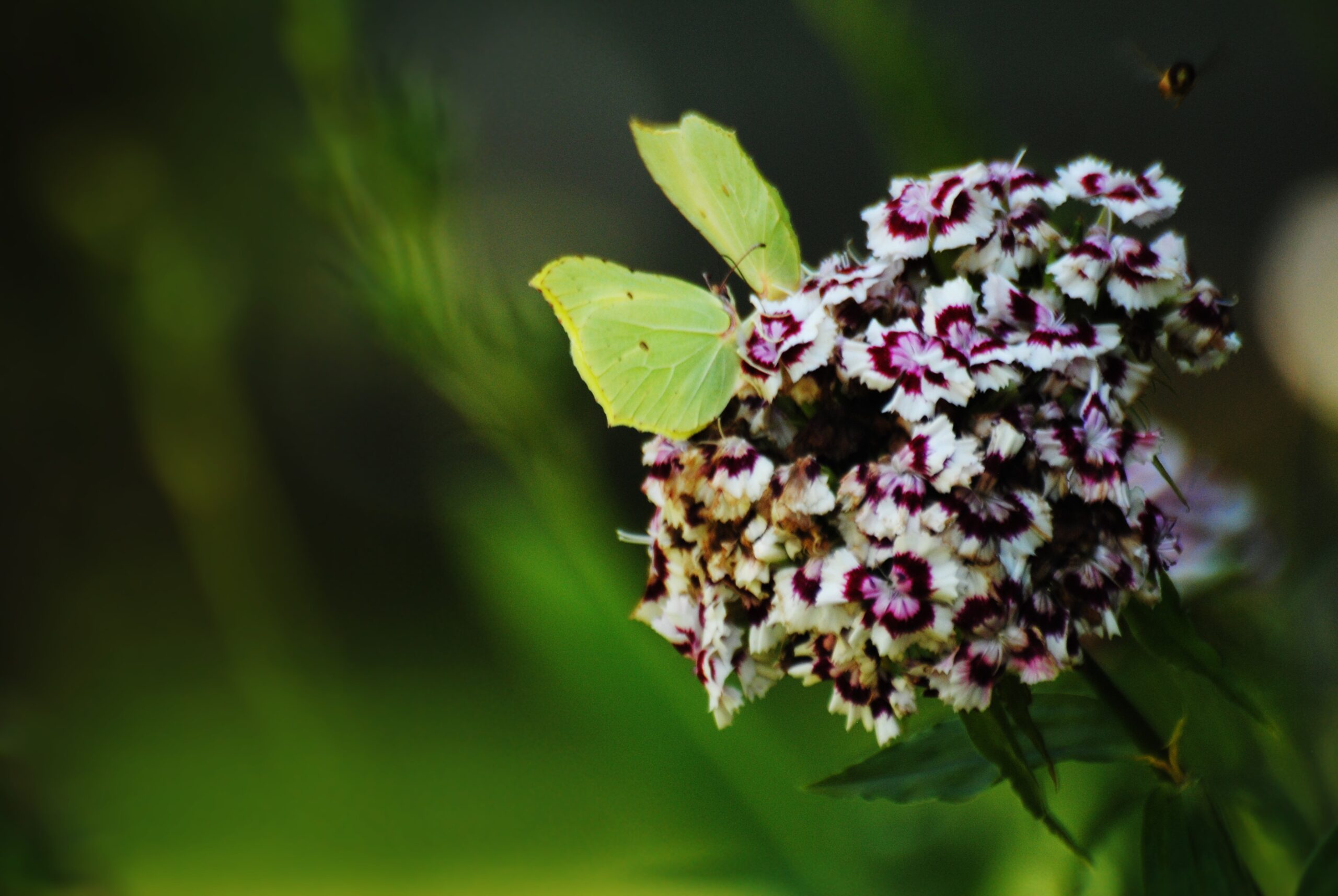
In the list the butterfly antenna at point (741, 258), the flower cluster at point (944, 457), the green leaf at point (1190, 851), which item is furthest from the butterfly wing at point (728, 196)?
the green leaf at point (1190, 851)

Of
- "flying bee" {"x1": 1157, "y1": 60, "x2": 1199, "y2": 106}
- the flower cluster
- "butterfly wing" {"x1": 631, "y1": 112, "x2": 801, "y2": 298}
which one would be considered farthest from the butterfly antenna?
"flying bee" {"x1": 1157, "y1": 60, "x2": 1199, "y2": 106}

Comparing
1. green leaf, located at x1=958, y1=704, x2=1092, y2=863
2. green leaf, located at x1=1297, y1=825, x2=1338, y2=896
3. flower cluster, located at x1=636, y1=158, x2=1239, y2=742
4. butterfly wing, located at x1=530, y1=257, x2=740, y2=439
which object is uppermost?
butterfly wing, located at x1=530, y1=257, x2=740, y2=439

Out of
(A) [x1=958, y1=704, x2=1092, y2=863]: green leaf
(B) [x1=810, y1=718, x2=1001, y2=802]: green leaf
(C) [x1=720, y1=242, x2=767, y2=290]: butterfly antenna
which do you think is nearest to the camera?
(A) [x1=958, y1=704, x2=1092, y2=863]: green leaf

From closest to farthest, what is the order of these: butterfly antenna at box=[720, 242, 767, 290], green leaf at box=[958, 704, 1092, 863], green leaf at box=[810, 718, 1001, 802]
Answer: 1. green leaf at box=[958, 704, 1092, 863]
2. green leaf at box=[810, 718, 1001, 802]
3. butterfly antenna at box=[720, 242, 767, 290]

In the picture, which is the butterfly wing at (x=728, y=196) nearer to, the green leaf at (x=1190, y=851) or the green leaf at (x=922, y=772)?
the green leaf at (x=922, y=772)

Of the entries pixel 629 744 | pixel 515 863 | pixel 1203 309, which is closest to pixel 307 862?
pixel 515 863

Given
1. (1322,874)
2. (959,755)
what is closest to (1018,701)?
(959,755)

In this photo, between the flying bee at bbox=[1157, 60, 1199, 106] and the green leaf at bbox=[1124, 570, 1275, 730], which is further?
the flying bee at bbox=[1157, 60, 1199, 106]

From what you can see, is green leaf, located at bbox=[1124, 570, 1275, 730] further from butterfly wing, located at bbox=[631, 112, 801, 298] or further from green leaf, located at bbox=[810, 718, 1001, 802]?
butterfly wing, located at bbox=[631, 112, 801, 298]
